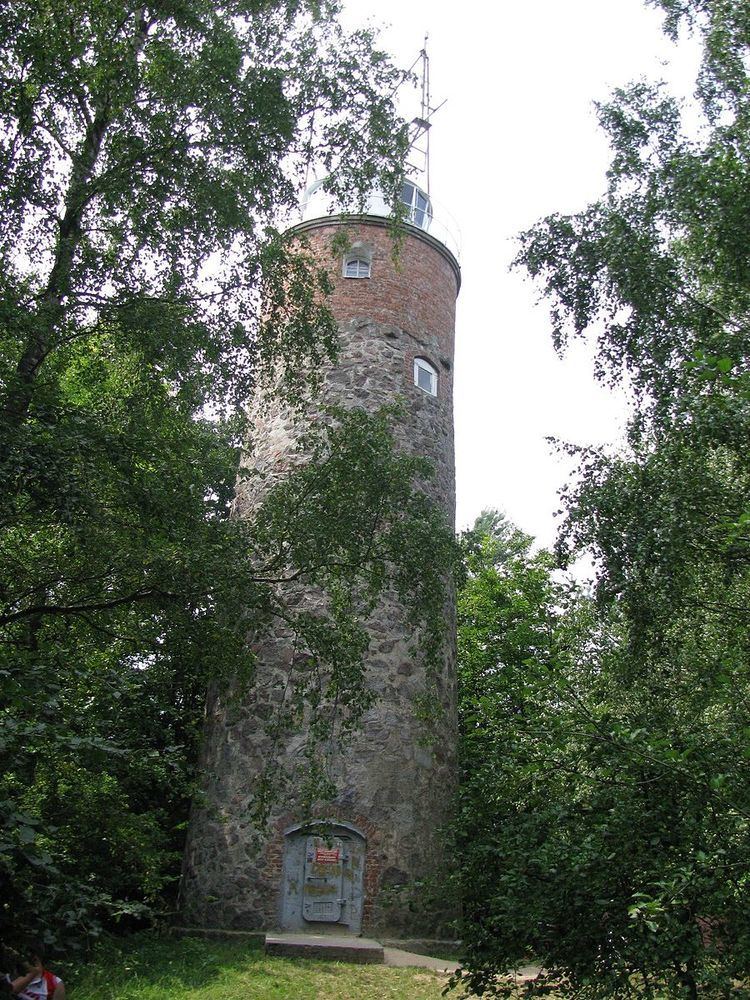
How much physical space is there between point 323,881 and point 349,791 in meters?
1.06

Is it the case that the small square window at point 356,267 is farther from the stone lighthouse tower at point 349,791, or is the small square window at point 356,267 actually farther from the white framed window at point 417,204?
the white framed window at point 417,204

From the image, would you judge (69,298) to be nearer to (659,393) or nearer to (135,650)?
(135,650)

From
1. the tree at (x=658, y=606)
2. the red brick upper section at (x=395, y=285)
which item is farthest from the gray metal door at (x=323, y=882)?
the red brick upper section at (x=395, y=285)

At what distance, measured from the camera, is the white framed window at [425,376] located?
14164 mm

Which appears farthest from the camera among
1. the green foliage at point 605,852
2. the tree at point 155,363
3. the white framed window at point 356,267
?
the white framed window at point 356,267

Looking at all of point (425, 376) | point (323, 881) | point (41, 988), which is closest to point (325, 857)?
point (323, 881)

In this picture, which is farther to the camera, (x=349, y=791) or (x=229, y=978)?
(x=349, y=791)

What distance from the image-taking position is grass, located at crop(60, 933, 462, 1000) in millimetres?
8016

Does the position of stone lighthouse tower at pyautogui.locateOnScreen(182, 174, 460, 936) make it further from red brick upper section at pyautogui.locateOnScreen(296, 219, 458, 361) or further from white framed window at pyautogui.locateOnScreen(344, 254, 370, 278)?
white framed window at pyautogui.locateOnScreen(344, 254, 370, 278)

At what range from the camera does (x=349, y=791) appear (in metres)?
11.0

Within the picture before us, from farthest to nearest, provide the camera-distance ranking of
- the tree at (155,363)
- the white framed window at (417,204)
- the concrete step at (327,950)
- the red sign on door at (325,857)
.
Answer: the white framed window at (417,204) → the red sign on door at (325,857) → the concrete step at (327,950) → the tree at (155,363)

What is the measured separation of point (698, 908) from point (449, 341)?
1155cm

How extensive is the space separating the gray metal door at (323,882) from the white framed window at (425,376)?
272 inches

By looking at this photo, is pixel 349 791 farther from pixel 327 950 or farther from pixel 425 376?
pixel 425 376
